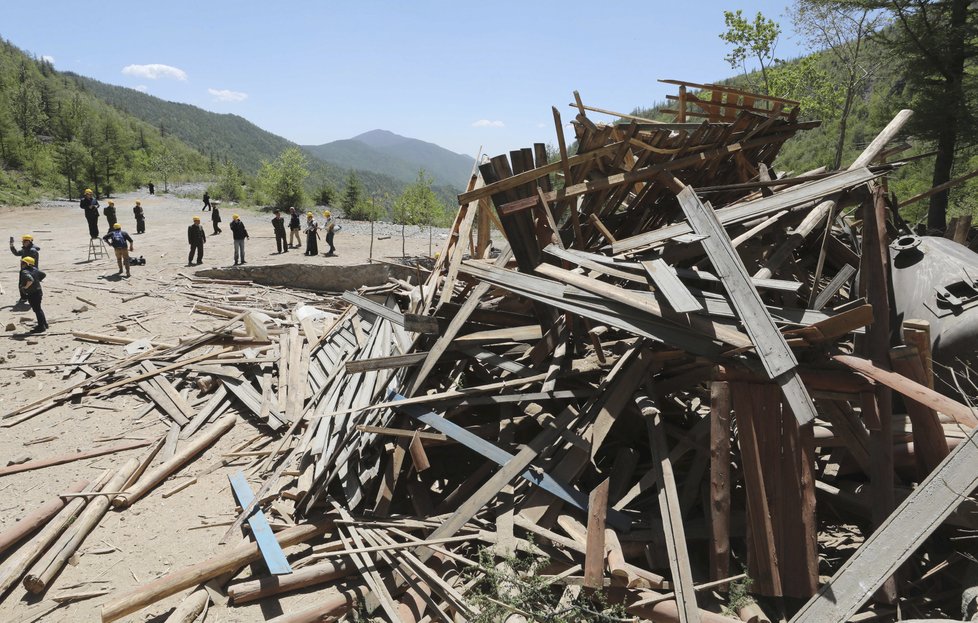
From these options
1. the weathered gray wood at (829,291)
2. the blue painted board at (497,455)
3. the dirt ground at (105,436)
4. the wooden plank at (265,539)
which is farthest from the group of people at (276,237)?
the weathered gray wood at (829,291)

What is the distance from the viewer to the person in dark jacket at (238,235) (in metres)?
16.8

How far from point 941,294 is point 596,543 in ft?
11.9

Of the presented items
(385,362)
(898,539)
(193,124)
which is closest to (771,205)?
(898,539)

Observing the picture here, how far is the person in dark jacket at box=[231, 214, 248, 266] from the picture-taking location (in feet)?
55.1

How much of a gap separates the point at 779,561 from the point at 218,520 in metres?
4.93

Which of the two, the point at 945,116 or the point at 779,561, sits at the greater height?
the point at 945,116

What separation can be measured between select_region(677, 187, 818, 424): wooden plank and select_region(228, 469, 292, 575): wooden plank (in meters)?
3.83

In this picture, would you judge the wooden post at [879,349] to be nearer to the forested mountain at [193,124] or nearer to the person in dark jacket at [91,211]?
the person in dark jacket at [91,211]

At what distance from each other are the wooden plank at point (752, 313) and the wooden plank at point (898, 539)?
677 millimetres

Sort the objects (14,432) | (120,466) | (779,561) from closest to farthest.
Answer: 1. (779,561)
2. (120,466)
3. (14,432)

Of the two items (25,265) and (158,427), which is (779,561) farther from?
(25,265)

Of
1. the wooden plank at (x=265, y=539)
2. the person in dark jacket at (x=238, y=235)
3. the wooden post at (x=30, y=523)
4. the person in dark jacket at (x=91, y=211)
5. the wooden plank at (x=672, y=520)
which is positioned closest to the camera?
the wooden plank at (x=672, y=520)

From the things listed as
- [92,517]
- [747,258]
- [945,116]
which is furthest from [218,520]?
[945,116]

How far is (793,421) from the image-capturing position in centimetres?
353
